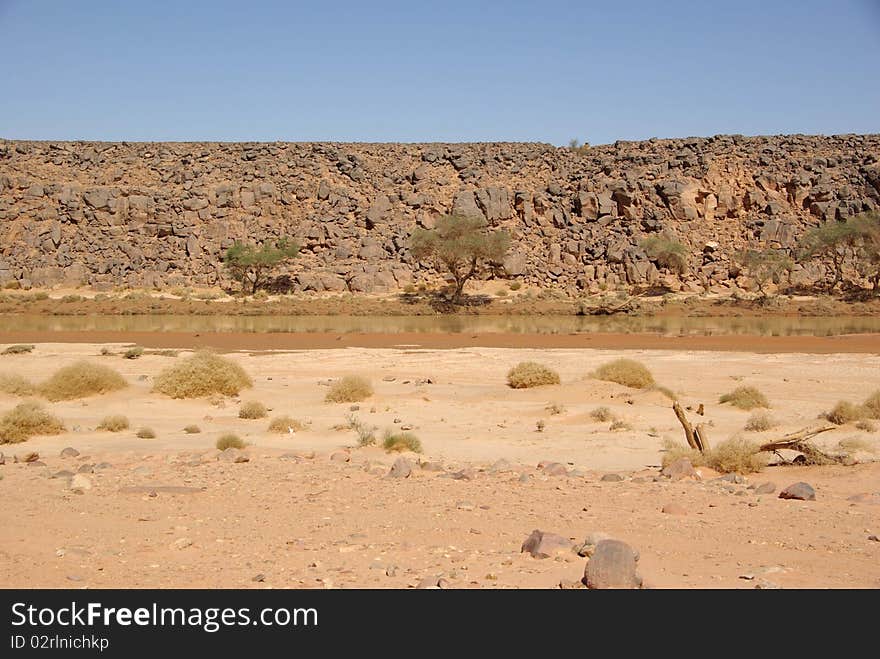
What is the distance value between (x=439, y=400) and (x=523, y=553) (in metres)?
13.9

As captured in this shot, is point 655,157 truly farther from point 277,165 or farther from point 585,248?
point 277,165

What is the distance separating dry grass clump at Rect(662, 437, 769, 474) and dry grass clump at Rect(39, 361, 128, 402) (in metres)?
14.6

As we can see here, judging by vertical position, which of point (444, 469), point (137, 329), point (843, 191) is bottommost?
point (137, 329)

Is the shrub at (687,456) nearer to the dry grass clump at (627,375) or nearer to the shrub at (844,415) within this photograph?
the shrub at (844,415)

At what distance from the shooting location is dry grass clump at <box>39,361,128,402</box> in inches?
844

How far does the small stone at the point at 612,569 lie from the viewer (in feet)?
22.3

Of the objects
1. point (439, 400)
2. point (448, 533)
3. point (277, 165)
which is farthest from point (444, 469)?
point (277, 165)

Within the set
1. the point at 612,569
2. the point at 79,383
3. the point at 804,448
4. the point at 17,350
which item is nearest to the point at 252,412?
the point at 79,383

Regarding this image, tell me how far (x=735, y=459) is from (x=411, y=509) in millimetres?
4977

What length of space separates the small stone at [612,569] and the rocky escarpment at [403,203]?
2262 inches

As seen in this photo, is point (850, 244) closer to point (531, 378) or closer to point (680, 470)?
point (531, 378)

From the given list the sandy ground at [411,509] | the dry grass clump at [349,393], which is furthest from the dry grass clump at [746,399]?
the dry grass clump at [349,393]

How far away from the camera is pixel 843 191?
68.4m

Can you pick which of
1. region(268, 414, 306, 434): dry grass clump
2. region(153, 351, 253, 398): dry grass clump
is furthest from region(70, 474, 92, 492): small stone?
region(153, 351, 253, 398): dry grass clump
